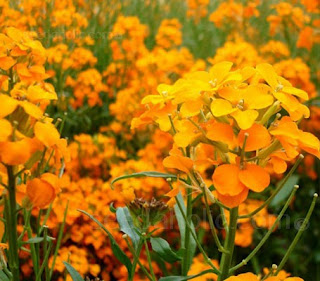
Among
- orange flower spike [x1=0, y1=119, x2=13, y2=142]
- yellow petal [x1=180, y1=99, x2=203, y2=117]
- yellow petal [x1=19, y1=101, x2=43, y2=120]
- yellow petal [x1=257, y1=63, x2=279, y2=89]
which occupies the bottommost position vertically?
yellow petal [x1=180, y1=99, x2=203, y2=117]

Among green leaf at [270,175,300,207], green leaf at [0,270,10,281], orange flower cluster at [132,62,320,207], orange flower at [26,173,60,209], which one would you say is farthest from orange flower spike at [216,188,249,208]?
green leaf at [270,175,300,207]

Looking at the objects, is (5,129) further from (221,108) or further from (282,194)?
(282,194)

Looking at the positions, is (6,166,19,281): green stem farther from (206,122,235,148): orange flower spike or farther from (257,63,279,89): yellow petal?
(257,63,279,89): yellow petal

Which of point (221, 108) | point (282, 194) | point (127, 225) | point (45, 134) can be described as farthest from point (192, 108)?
point (282, 194)

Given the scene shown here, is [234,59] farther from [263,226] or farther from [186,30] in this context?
[186,30]

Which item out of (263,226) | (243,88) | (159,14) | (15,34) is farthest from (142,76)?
(243,88)

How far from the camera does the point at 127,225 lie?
1.11 meters

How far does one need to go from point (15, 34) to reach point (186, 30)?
2.95m

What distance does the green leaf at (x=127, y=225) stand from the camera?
109 centimetres

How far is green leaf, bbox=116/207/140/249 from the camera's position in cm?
109

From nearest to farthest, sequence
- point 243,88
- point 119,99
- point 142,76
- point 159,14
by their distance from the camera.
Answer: point 243,88 < point 119,99 < point 142,76 < point 159,14

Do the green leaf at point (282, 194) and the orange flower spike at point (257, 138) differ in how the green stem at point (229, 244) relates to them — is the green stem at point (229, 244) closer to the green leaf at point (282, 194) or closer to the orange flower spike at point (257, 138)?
the orange flower spike at point (257, 138)

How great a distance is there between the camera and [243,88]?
0.93m

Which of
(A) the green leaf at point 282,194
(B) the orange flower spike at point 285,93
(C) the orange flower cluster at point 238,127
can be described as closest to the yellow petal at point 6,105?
(C) the orange flower cluster at point 238,127
